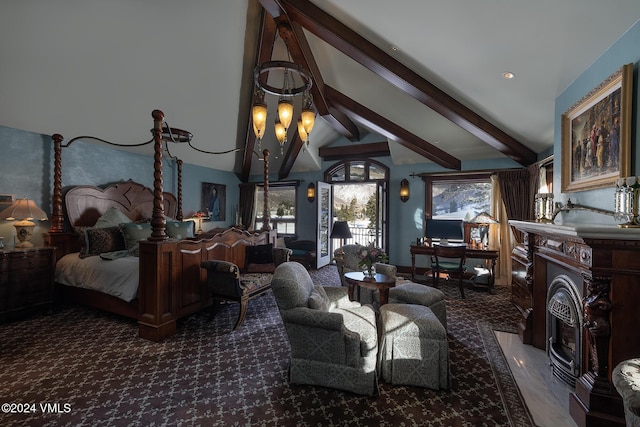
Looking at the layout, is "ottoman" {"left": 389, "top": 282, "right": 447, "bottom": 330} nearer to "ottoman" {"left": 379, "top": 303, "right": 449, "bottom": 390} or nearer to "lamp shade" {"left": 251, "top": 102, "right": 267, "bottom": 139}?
"ottoman" {"left": 379, "top": 303, "right": 449, "bottom": 390}

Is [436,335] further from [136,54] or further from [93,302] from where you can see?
[136,54]

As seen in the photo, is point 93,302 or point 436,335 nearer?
point 436,335

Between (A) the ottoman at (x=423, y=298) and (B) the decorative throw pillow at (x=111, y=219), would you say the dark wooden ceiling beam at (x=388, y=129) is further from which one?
(B) the decorative throw pillow at (x=111, y=219)

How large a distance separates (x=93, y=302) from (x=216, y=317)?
5.64 ft

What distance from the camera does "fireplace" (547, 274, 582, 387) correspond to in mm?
2264

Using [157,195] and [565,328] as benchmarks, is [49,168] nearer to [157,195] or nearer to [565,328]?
[157,195]

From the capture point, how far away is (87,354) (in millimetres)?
2754

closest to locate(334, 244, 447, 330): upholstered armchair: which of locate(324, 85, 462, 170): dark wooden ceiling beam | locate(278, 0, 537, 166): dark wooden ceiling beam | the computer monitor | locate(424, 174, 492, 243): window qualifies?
the computer monitor

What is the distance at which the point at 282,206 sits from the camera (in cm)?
820

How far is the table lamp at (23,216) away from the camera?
361 centimetres

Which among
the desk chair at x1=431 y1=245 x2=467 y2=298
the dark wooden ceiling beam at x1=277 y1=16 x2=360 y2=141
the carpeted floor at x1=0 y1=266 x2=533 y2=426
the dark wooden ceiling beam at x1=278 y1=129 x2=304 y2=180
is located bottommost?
the carpeted floor at x1=0 y1=266 x2=533 y2=426

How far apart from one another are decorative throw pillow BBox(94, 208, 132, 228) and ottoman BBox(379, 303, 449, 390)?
15.2ft

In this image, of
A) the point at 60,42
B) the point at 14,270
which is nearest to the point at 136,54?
the point at 60,42

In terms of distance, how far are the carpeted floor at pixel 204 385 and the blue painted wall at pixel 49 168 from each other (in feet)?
6.21
